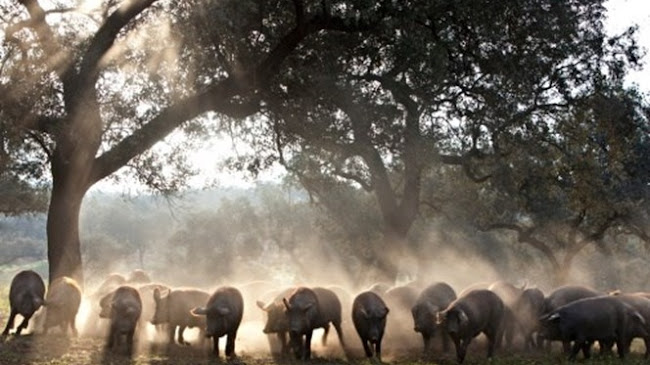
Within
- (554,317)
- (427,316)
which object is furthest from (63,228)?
(554,317)

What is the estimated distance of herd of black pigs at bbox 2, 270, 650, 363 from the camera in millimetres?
16703

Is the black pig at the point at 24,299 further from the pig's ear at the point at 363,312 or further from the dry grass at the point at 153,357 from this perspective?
the pig's ear at the point at 363,312

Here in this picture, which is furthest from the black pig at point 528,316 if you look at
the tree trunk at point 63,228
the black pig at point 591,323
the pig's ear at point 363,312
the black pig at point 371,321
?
the tree trunk at point 63,228

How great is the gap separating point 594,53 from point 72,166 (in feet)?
52.5

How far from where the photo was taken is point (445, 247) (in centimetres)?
5603

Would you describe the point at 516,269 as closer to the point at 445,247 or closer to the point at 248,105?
the point at 445,247

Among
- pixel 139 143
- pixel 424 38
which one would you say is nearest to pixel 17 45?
pixel 139 143

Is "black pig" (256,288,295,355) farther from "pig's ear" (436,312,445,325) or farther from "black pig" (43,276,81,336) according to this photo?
"black pig" (43,276,81,336)

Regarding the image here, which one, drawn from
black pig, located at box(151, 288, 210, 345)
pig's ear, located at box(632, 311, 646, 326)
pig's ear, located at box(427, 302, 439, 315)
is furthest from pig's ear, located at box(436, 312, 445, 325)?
black pig, located at box(151, 288, 210, 345)

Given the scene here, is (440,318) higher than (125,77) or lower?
lower

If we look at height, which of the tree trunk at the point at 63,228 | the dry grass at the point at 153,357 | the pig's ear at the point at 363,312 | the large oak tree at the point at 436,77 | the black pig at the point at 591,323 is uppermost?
the large oak tree at the point at 436,77

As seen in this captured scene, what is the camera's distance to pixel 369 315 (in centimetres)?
1705

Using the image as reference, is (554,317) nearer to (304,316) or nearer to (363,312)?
(363,312)

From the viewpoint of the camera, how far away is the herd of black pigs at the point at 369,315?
16703mm
